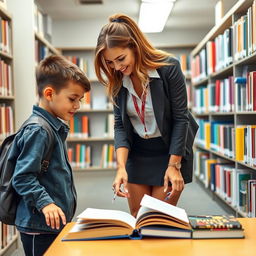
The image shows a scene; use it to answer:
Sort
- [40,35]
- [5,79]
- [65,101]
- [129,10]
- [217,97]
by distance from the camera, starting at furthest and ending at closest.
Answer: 1. [129,10]
2. [40,35]
3. [217,97]
4. [5,79]
5. [65,101]

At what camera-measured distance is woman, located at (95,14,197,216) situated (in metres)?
1.38

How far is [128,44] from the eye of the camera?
1377 mm

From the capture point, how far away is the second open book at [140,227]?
100 cm

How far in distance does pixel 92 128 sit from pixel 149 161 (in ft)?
14.3

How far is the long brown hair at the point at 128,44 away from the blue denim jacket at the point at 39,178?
32 cm

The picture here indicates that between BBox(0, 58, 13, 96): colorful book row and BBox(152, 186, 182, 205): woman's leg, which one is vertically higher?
BBox(0, 58, 13, 96): colorful book row

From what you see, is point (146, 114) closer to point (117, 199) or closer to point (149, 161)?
point (149, 161)

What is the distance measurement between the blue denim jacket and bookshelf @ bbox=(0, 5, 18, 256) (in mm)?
1209

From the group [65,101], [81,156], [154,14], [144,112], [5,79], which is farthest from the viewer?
[81,156]

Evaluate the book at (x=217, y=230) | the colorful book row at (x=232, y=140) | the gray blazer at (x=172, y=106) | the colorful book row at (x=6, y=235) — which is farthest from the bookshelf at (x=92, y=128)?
the book at (x=217, y=230)

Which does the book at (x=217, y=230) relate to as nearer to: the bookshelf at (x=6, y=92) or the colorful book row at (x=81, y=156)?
the bookshelf at (x=6, y=92)

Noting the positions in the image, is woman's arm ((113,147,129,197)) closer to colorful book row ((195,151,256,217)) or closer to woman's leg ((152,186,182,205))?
woman's leg ((152,186,182,205))

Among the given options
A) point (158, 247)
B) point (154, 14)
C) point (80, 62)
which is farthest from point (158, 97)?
point (80, 62)

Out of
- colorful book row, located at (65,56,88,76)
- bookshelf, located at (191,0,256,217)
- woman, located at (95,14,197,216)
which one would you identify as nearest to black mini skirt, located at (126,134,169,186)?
woman, located at (95,14,197,216)
